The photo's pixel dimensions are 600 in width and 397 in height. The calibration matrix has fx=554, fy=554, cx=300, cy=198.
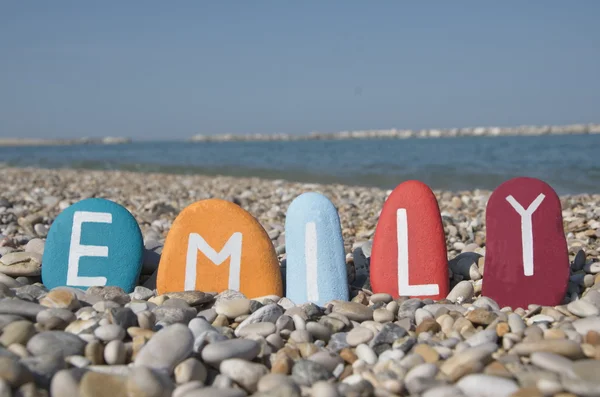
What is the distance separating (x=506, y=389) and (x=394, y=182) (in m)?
10.6

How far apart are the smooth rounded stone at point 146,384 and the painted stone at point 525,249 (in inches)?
69.2

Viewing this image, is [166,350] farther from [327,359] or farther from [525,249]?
[525,249]

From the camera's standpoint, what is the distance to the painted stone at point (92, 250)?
3020mm

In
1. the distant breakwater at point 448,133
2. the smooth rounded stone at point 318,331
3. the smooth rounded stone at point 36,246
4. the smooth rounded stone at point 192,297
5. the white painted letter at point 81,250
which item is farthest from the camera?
the distant breakwater at point 448,133

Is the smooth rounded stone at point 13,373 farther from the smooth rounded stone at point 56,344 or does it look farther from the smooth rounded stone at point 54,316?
the smooth rounded stone at point 54,316

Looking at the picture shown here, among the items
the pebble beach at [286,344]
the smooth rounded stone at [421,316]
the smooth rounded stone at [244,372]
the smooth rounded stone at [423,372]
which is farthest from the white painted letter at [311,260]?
the smooth rounded stone at [423,372]

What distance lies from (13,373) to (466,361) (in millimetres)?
1485

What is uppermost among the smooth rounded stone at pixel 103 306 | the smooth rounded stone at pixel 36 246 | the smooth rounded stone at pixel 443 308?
the smooth rounded stone at pixel 36 246

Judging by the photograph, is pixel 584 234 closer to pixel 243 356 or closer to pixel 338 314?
pixel 338 314

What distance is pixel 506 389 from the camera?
5.77 feet

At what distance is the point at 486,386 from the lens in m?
1.77

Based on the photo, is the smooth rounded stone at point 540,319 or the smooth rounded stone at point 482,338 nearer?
the smooth rounded stone at point 482,338

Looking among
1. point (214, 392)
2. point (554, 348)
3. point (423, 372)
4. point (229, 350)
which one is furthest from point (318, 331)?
point (554, 348)

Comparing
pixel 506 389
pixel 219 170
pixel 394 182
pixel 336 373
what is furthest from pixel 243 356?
pixel 219 170
